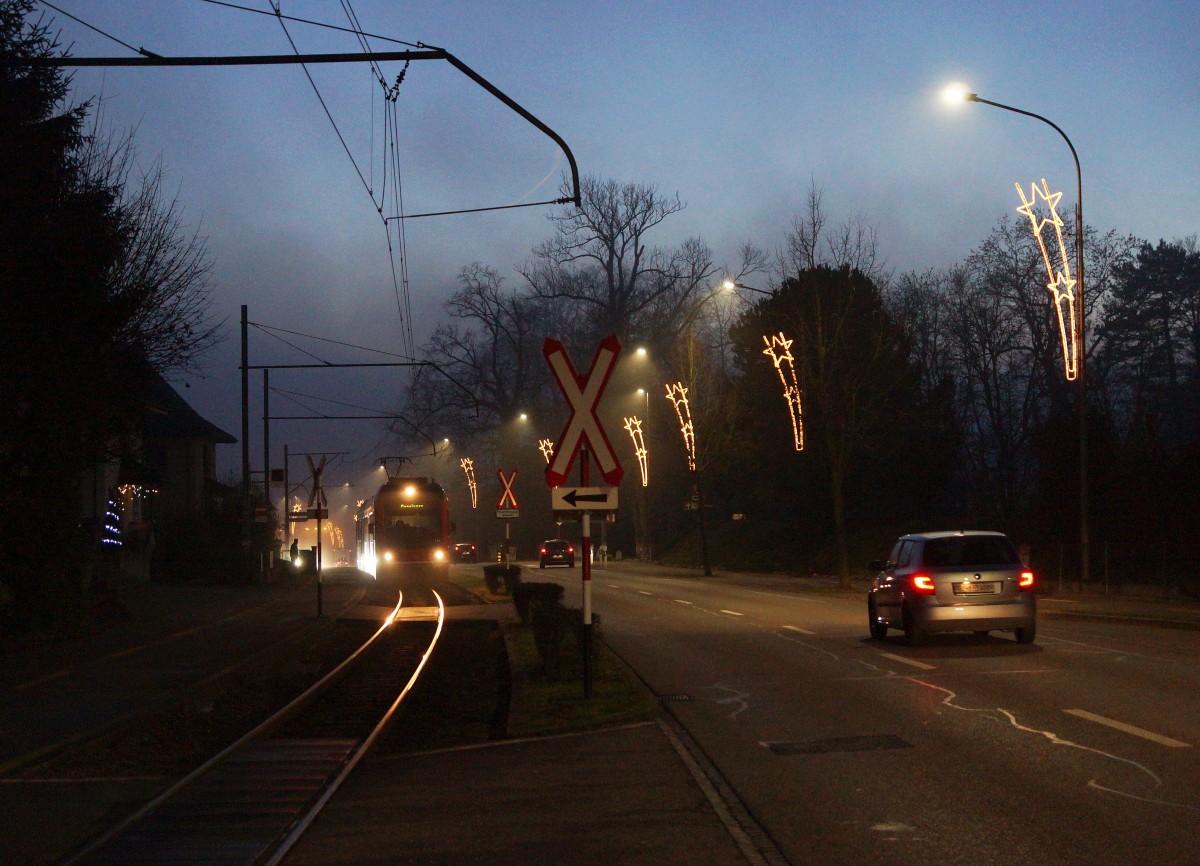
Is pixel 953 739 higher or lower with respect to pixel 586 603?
lower

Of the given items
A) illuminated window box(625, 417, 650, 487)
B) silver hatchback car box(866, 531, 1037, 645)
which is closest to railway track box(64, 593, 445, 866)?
silver hatchback car box(866, 531, 1037, 645)

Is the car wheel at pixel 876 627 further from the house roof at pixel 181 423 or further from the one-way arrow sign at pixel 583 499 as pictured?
the house roof at pixel 181 423

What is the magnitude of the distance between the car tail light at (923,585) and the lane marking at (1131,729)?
224 inches

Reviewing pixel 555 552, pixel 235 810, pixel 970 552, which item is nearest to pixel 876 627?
pixel 970 552

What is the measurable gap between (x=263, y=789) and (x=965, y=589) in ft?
34.9

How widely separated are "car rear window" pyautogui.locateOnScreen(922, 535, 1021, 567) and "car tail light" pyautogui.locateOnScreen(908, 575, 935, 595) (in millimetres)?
307

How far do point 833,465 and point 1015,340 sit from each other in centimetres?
1747

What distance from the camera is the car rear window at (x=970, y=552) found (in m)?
16.8

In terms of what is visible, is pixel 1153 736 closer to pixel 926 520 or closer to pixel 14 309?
pixel 14 309

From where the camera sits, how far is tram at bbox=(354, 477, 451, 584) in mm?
40250

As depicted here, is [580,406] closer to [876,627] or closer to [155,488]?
[876,627]

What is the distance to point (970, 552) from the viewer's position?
55.2 feet

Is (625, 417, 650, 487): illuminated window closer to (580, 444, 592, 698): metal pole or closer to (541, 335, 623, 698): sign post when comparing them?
(580, 444, 592, 698): metal pole

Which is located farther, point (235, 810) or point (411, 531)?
point (411, 531)
